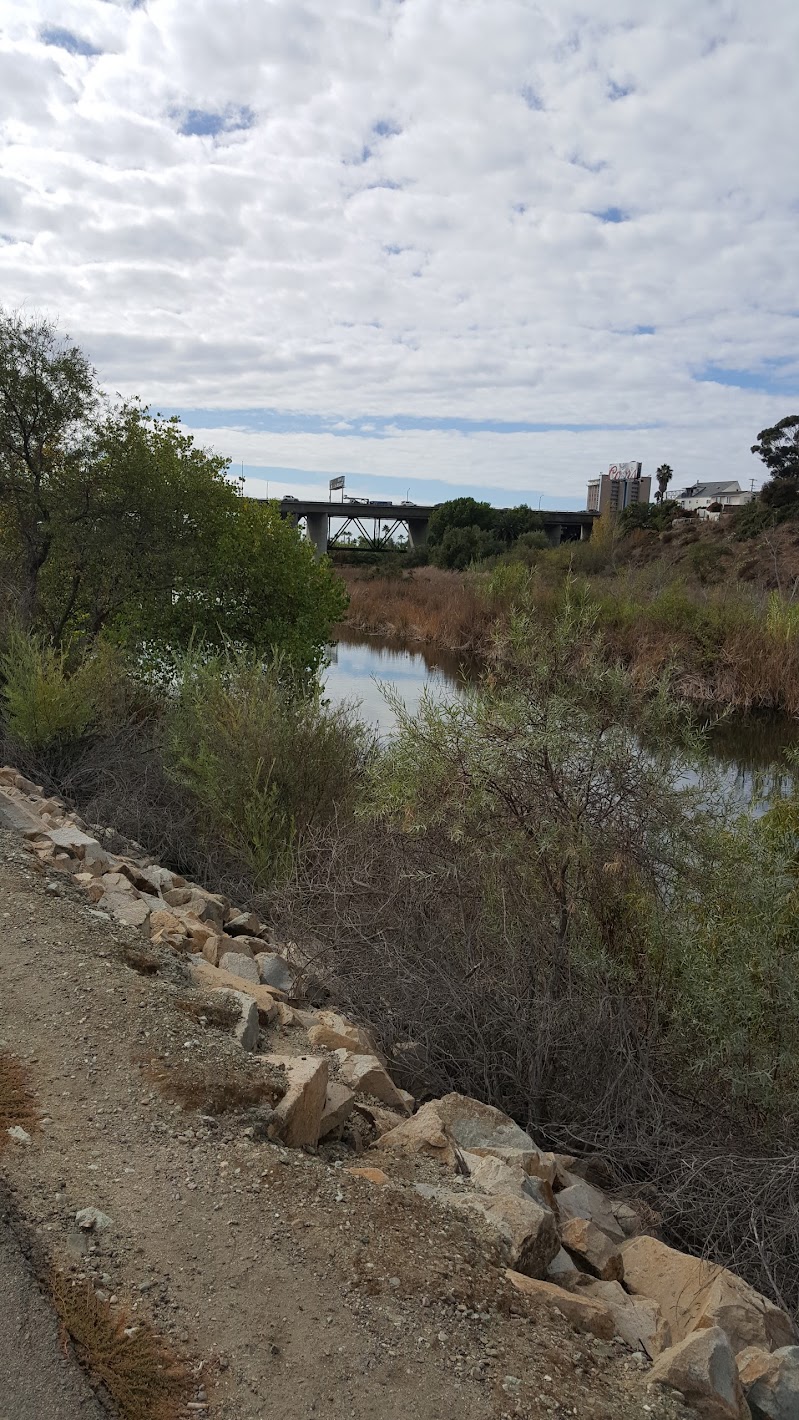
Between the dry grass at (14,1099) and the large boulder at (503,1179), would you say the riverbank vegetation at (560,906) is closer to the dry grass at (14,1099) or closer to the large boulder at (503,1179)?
the large boulder at (503,1179)

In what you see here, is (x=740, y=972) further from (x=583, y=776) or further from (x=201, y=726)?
(x=201, y=726)

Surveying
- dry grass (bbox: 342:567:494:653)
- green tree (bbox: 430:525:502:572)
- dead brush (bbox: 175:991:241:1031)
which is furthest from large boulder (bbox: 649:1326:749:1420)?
green tree (bbox: 430:525:502:572)

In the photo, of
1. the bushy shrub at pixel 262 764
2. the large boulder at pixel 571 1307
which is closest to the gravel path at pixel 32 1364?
the large boulder at pixel 571 1307

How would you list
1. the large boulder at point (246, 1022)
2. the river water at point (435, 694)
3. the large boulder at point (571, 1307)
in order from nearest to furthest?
the large boulder at point (571, 1307)
the large boulder at point (246, 1022)
the river water at point (435, 694)

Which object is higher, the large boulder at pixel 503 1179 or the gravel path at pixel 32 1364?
the gravel path at pixel 32 1364

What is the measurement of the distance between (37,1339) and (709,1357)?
163cm

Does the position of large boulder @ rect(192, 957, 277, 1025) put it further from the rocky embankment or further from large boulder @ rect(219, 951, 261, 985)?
large boulder @ rect(219, 951, 261, 985)

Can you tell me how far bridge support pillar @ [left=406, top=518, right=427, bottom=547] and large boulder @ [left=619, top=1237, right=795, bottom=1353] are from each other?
221 ft

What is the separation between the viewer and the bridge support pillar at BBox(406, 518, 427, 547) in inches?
2766

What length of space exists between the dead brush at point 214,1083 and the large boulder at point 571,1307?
3.52 feet

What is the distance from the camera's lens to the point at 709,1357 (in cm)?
263

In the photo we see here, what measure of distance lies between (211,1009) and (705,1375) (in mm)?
2291

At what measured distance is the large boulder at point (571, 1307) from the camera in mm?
2822

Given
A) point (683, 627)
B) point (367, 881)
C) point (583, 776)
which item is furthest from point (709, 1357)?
point (683, 627)
